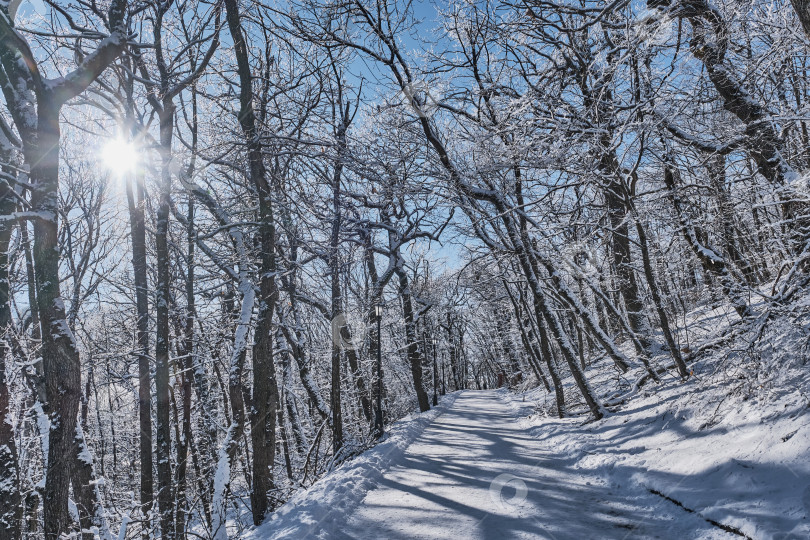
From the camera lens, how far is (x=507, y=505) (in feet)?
17.9

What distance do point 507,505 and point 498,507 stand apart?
0.41 feet

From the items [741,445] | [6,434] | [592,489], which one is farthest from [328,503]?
[6,434]

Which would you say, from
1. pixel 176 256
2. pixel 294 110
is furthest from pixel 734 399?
pixel 176 256

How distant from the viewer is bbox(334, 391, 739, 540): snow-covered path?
14.2 ft

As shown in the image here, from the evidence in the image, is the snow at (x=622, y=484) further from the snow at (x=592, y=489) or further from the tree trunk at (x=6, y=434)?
the tree trunk at (x=6, y=434)

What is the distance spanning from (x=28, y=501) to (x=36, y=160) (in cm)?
923

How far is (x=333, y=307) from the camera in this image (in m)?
12.4

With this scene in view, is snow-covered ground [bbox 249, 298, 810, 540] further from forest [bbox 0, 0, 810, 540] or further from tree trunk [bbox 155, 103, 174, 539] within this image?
tree trunk [bbox 155, 103, 174, 539]

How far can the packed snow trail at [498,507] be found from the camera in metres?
4.34

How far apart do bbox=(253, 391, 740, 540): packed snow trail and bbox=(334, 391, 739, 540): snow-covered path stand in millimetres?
10

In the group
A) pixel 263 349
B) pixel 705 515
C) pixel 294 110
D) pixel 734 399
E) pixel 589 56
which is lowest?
pixel 705 515

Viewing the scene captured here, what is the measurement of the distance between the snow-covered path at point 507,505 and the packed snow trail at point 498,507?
1cm

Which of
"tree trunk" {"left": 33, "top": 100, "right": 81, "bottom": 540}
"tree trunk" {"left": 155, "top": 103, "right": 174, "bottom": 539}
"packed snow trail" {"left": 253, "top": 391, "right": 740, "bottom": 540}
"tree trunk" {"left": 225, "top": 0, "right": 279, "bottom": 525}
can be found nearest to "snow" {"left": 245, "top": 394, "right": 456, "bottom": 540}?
"packed snow trail" {"left": 253, "top": 391, "right": 740, "bottom": 540}

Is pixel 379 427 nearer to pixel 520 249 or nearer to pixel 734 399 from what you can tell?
pixel 520 249
